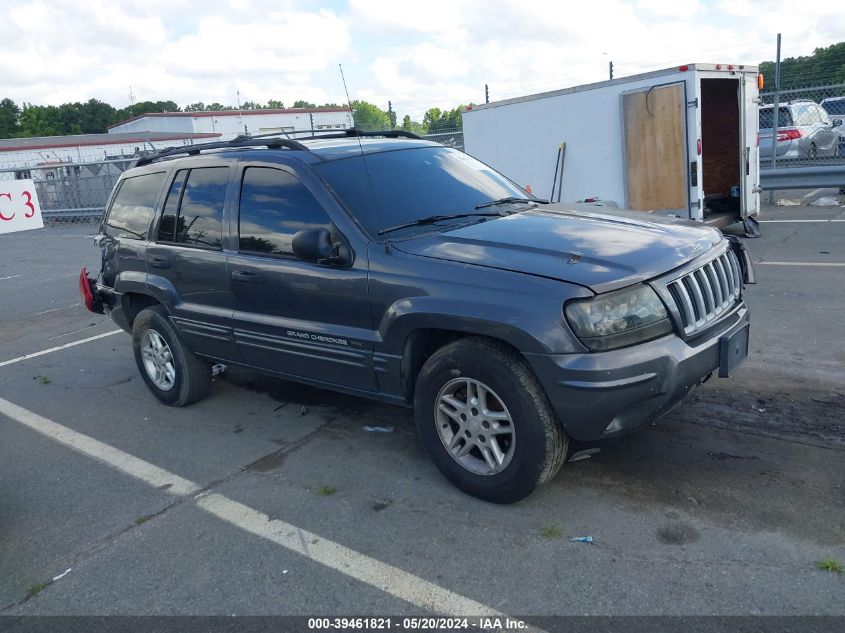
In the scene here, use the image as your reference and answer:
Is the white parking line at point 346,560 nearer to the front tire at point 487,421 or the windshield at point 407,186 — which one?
the front tire at point 487,421

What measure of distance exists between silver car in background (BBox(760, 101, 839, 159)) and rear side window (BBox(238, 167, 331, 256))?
14.0m

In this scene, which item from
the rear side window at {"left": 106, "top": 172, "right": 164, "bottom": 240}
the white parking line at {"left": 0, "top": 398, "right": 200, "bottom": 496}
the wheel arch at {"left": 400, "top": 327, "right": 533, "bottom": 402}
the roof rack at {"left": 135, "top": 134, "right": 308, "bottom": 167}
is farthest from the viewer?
the rear side window at {"left": 106, "top": 172, "right": 164, "bottom": 240}

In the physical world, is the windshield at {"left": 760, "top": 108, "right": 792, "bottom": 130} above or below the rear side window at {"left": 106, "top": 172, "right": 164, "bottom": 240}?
above

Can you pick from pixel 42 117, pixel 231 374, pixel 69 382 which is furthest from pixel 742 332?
pixel 42 117

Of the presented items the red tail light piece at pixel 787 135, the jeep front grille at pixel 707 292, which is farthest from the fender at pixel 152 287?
the red tail light piece at pixel 787 135

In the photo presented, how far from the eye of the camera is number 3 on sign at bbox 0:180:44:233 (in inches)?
355

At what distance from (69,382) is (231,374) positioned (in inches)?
62.1

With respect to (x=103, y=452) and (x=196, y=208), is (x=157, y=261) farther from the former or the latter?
(x=103, y=452)

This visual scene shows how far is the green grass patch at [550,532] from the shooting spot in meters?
3.48

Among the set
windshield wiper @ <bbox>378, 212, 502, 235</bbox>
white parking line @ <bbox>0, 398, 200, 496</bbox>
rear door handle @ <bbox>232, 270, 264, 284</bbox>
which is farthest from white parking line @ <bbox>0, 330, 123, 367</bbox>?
windshield wiper @ <bbox>378, 212, 502, 235</bbox>

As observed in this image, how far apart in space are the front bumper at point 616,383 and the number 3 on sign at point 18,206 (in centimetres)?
803

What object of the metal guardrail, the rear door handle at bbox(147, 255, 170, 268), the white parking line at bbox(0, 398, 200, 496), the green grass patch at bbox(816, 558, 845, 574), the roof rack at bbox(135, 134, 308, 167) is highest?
the roof rack at bbox(135, 134, 308, 167)

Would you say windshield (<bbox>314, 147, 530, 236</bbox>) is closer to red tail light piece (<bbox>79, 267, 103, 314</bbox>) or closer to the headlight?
the headlight

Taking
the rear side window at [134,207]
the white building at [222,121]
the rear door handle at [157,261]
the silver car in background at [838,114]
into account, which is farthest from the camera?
the white building at [222,121]
